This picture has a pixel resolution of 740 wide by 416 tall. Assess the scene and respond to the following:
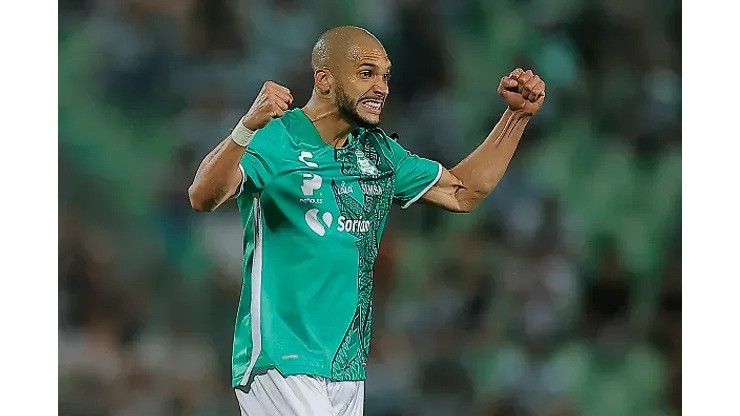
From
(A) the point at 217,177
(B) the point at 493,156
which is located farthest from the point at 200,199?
(B) the point at 493,156

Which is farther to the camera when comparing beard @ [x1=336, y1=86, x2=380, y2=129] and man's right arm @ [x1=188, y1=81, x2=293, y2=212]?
beard @ [x1=336, y1=86, x2=380, y2=129]

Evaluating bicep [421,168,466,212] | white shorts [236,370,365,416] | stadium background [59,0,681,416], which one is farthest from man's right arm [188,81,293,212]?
stadium background [59,0,681,416]

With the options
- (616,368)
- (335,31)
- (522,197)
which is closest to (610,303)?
(616,368)

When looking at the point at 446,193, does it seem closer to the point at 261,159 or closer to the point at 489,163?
the point at 489,163

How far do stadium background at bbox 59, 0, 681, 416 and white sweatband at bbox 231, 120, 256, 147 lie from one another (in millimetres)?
879

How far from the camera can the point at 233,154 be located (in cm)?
239

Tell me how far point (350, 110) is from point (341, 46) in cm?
14

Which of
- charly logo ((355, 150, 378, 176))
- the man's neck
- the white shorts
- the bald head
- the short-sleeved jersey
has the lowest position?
the white shorts

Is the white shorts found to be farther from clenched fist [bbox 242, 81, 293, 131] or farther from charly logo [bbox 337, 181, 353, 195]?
clenched fist [bbox 242, 81, 293, 131]

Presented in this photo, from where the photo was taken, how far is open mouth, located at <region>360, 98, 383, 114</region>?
104 inches

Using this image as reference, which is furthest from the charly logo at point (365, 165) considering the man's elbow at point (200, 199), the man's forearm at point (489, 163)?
the man's elbow at point (200, 199)

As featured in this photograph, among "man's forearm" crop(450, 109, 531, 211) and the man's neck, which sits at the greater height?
the man's neck

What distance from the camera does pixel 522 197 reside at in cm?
336

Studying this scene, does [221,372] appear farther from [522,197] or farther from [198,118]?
[522,197]
